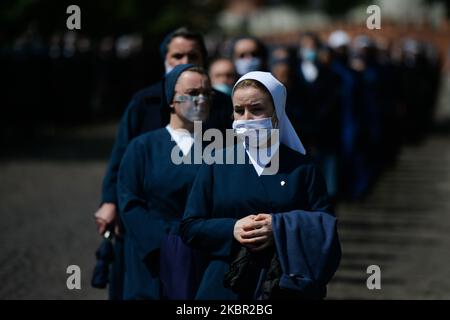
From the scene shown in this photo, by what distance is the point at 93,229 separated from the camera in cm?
1231

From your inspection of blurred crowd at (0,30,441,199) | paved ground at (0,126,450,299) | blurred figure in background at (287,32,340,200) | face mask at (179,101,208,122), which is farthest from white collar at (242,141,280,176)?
blurred figure in background at (287,32,340,200)

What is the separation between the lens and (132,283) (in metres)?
6.46

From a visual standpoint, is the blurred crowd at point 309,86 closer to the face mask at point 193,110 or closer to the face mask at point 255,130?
the face mask at point 193,110

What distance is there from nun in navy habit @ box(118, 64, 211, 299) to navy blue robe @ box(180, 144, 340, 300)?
1.80ft

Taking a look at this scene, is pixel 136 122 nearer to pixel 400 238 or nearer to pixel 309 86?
pixel 400 238

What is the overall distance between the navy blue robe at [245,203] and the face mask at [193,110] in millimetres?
821

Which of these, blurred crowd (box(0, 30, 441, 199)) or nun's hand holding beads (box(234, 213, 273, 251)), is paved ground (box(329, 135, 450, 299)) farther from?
nun's hand holding beads (box(234, 213, 273, 251))

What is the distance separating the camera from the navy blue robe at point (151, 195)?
20.1ft

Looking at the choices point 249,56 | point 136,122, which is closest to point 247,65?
point 249,56

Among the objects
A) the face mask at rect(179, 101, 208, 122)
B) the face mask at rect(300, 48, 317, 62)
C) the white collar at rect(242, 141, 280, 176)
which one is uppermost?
the face mask at rect(300, 48, 317, 62)

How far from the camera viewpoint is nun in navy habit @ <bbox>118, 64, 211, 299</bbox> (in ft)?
20.1

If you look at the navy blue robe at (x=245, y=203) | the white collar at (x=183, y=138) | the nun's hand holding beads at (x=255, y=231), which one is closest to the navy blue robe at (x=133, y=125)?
the white collar at (x=183, y=138)
